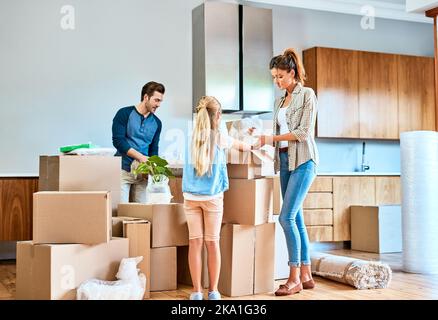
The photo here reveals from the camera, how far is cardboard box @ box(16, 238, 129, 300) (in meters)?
2.91

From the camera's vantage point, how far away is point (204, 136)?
313cm

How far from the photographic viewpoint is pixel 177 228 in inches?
141

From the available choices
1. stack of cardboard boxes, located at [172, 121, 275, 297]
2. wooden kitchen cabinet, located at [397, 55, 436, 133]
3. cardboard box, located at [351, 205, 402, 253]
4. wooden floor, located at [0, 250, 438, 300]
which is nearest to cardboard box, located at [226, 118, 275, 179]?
stack of cardboard boxes, located at [172, 121, 275, 297]

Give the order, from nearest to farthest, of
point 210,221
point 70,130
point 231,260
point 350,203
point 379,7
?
point 210,221 → point 231,260 → point 70,130 → point 350,203 → point 379,7

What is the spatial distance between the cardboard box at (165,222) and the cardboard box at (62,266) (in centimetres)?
30

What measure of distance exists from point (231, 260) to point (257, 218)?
0.28 m

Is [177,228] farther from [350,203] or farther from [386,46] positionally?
[386,46]

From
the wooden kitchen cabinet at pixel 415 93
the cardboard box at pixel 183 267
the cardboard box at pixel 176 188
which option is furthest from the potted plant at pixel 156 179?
the wooden kitchen cabinet at pixel 415 93

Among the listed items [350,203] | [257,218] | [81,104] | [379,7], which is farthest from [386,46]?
[257,218]

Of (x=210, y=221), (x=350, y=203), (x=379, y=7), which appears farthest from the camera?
(x=379, y=7)

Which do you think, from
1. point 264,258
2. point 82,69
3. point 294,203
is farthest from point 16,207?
point 294,203

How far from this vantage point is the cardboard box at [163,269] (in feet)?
11.5

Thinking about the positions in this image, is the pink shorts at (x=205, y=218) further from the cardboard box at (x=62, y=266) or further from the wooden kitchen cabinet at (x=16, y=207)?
the wooden kitchen cabinet at (x=16, y=207)

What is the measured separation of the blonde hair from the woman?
0.40m
